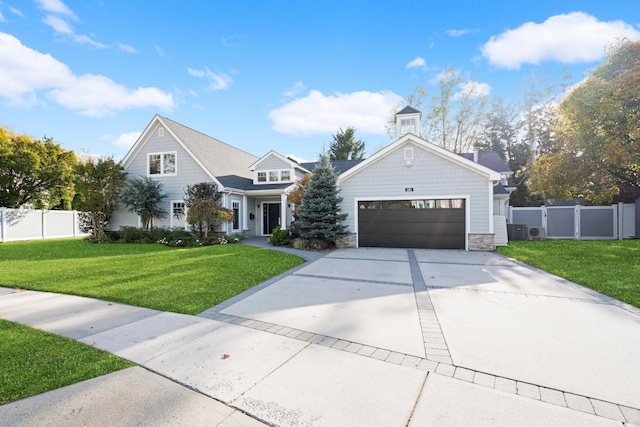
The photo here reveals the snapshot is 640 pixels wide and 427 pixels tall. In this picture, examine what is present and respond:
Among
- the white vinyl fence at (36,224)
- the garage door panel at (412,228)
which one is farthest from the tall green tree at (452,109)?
the white vinyl fence at (36,224)

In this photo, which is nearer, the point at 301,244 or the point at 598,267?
the point at 598,267

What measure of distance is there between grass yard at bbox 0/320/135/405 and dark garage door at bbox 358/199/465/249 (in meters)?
11.2

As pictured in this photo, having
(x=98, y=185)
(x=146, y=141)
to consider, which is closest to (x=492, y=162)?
(x=146, y=141)

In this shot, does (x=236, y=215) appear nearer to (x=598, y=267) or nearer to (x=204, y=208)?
(x=204, y=208)

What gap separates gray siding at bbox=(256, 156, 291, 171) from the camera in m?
17.9

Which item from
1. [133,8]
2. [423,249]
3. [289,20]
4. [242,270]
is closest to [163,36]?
[133,8]

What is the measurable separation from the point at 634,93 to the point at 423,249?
29.1 feet

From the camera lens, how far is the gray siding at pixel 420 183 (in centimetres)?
1228

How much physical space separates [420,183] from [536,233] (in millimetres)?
8420

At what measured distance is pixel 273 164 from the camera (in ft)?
59.2

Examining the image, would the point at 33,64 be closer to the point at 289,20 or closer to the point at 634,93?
the point at 289,20

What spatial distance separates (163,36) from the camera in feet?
38.3

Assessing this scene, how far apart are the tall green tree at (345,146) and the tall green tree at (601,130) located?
2297 centimetres

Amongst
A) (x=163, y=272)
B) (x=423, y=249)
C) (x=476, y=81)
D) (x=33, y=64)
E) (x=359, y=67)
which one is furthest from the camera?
(x=476, y=81)
